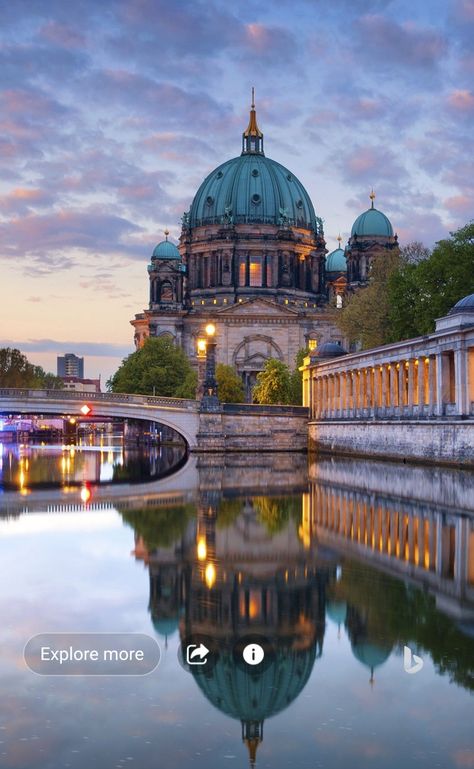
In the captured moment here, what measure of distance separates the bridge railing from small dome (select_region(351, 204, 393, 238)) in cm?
6698

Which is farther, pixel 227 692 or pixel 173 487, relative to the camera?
pixel 173 487

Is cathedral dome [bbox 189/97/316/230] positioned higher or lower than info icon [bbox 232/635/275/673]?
higher

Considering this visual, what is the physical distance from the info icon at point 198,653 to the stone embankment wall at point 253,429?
62606 mm

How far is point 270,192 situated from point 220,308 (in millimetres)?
19603

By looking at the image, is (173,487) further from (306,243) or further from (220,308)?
(306,243)

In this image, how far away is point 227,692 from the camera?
12.2m

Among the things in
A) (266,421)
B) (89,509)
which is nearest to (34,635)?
(89,509)

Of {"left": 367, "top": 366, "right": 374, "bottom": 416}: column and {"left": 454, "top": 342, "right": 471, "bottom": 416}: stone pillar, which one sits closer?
{"left": 454, "top": 342, "right": 471, "bottom": 416}: stone pillar

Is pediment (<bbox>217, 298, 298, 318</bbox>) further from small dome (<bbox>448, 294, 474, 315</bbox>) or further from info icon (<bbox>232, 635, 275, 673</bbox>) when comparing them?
info icon (<bbox>232, 635, 275, 673</bbox>)

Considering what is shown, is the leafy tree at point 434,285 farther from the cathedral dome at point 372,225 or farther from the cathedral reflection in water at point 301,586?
the cathedral dome at point 372,225

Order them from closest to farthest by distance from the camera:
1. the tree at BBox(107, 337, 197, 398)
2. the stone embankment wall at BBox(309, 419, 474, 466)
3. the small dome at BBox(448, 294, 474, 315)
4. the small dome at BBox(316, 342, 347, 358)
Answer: the stone embankment wall at BBox(309, 419, 474, 466), the small dome at BBox(448, 294, 474, 315), the small dome at BBox(316, 342, 347, 358), the tree at BBox(107, 337, 197, 398)

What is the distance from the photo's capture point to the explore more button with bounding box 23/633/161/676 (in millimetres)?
13211

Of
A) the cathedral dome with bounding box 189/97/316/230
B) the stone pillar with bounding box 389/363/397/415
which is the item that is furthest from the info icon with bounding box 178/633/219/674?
the cathedral dome with bounding box 189/97/316/230

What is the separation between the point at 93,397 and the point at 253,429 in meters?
13.2
